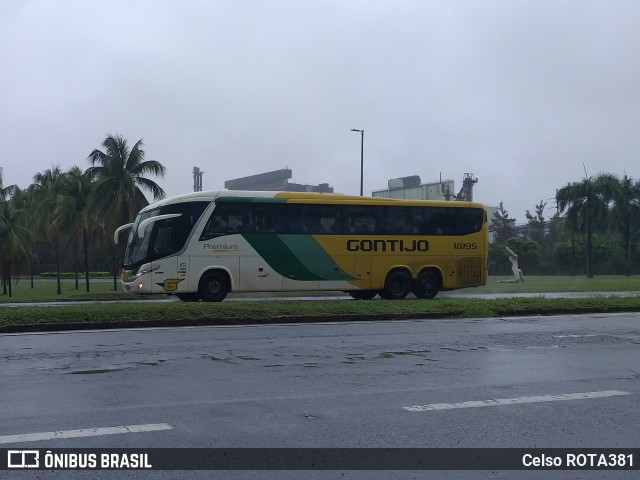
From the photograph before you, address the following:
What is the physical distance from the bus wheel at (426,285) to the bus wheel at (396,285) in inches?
13.1

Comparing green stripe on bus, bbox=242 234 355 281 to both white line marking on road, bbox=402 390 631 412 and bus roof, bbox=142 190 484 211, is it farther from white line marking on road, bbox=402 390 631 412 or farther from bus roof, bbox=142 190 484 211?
white line marking on road, bbox=402 390 631 412

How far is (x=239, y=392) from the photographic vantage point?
8312 mm

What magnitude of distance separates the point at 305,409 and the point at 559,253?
237 feet

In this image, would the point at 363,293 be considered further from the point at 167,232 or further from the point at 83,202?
the point at 83,202

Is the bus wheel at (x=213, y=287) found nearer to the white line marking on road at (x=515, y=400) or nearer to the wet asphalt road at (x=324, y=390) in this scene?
the wet asphalt road at (x=324, y=390)

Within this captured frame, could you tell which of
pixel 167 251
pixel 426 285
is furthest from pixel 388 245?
pixel 167 251

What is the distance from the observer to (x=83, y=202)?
47.7 meters

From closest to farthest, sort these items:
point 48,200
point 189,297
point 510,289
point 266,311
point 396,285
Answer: point 266,311
point 189,297
point 396,285
point 510,289
point 48,200

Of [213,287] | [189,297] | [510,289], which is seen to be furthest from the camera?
[510,289]

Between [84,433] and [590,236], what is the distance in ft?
199

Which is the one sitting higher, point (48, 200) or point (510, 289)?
point (48, 200)

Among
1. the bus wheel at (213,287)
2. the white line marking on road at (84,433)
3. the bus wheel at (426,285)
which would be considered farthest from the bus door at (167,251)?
the white line marking on road at (84,433)

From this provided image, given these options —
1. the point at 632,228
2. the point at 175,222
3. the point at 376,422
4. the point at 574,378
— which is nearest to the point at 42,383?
the point at 376,422

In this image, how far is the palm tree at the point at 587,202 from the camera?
204ft
